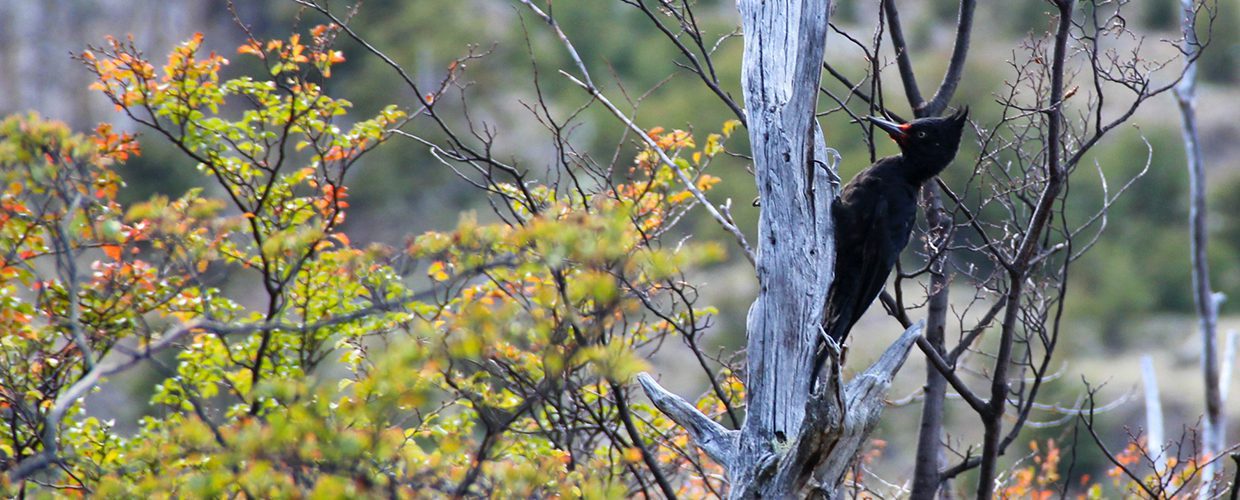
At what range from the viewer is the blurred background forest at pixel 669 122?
39344 millimetres

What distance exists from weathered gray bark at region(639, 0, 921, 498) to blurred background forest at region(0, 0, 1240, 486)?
89.3 feet

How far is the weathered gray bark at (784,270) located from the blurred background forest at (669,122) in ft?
89.3

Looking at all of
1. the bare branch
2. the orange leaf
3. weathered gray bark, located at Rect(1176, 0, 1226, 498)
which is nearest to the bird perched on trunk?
the bare branch

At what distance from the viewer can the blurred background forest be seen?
39.3m

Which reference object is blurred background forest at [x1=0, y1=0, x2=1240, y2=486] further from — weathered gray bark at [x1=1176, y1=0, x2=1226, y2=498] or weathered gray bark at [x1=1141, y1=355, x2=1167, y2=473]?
weathered gray bark at [x1=1141, y1=355, x2=1167, y2=473]

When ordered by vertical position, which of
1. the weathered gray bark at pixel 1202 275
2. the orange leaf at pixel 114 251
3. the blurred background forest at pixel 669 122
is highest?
the blurred background forest at pixel 669 122

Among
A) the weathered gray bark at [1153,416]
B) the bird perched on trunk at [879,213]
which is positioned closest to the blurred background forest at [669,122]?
the weathered gray bark at [1153,416]

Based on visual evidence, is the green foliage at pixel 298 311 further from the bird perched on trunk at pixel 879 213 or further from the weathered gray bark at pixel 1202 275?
the weathered gray bark at pixel 1202 275

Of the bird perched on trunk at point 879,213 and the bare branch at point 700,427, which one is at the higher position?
the bird perched on trunk at point 879,213

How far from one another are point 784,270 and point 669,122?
38957 mm

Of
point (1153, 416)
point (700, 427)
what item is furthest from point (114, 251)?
point (1153, 416)

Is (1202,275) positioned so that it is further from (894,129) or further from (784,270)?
(784,270)

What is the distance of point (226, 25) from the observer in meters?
52.2

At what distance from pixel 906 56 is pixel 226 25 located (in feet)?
167
